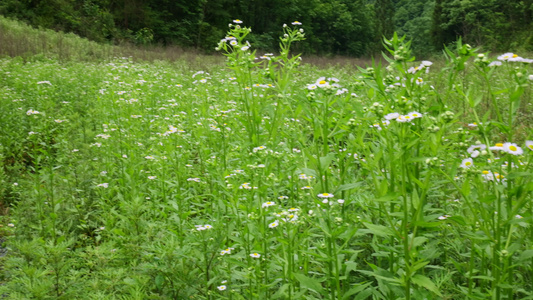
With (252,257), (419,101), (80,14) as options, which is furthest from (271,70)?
(80,14)

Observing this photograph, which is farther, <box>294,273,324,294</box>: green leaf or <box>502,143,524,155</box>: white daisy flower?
<box>294,273,324,294</box>: green leaf

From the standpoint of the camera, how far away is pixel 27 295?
2180mm

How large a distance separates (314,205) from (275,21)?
39.8m

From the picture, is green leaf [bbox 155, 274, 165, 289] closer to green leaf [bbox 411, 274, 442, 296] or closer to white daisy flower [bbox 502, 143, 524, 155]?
green leaf [bbox 411, 274, 442, 296]

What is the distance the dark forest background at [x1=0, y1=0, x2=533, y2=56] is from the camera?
71.8 feet

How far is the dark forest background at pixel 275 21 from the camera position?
2188 centimetres

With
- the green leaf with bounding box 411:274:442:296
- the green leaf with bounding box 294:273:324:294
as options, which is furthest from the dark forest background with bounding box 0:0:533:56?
the green leaf with bounding box 411:274:442:296

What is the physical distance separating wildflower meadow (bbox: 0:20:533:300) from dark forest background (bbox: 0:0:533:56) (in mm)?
11804

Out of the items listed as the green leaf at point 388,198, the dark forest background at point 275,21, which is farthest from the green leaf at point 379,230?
the dark forest background at point 275,21

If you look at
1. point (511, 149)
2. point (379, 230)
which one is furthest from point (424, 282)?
point (511, 149)

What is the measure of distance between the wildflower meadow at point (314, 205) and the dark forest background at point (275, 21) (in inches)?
465

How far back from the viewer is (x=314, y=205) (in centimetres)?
200

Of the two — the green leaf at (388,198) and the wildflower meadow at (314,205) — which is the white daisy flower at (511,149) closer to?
the wildflower meadow at (314,205)

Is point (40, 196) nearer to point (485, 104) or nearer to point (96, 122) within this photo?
point (96, 122)
